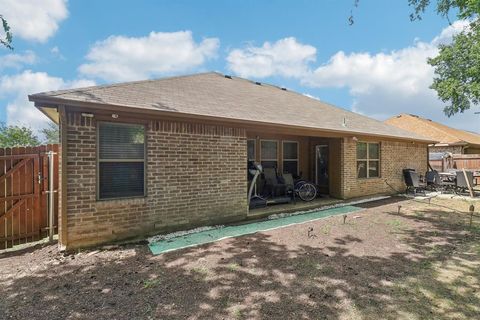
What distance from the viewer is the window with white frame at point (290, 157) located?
34.0 feet

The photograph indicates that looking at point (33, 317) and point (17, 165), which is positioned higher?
point (17, 165)

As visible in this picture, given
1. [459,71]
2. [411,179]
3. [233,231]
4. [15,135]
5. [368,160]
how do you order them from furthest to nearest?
[15,135] < [459,71] < [411,179] < [368,160] < [233,231]

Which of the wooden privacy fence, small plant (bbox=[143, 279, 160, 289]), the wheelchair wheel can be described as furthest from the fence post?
the wheelchair wheel

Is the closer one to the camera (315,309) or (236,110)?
(315,309)

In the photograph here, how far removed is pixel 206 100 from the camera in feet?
25.6

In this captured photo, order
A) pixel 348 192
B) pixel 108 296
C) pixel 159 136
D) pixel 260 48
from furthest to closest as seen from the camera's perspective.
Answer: pixel 260 48 → pixel 348 192 → pixel 159 136 → pixel 108 296

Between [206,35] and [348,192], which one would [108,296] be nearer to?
[348,192]

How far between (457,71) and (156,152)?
25916 mm

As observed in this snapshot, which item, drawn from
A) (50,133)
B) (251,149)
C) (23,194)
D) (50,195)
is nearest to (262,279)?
(50,195)

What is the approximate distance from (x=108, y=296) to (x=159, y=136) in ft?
10.8

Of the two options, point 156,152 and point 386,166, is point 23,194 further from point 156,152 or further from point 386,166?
point 386,166

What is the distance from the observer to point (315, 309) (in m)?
3.02

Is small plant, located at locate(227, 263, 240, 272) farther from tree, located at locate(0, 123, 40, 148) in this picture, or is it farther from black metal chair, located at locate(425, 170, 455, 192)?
tree, located at locate(0, 123, 40, 148)

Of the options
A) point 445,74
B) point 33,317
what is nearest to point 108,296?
point 33,317
